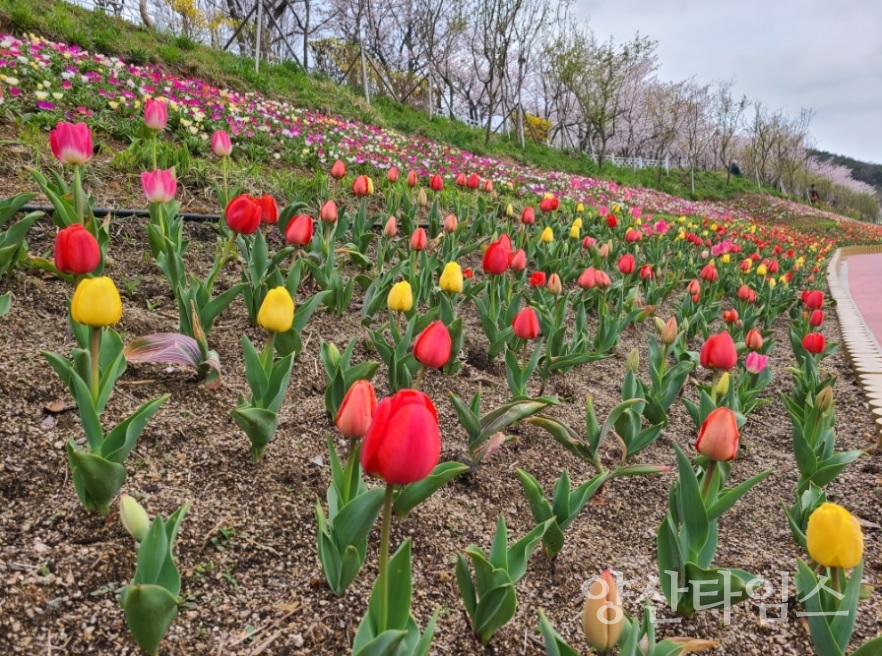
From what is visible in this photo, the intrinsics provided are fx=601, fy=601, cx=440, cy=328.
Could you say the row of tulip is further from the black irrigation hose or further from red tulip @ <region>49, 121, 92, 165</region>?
the black irrigation hose

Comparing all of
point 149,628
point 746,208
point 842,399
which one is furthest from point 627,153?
point 149,628

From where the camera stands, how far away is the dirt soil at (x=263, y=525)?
1.13 meters

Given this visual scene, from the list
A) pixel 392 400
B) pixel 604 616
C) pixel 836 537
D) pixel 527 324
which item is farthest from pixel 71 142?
pixel 836 537

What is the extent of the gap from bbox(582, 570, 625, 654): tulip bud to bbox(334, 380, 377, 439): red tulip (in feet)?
1.48

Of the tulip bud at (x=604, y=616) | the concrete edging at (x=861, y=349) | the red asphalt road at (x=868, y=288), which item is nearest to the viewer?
the tulip bud at (x=604, y=616)

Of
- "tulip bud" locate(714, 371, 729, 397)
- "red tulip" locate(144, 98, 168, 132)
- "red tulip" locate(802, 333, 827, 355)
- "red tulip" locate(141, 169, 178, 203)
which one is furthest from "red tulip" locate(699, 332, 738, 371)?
"red tulip" locate(144, 98, 168, 132)

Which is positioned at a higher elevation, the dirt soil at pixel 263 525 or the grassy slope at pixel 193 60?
the grassy slope at pixel 193 60

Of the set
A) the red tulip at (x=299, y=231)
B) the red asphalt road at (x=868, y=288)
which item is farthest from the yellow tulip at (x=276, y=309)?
the red asphalt road at (x=868, y=288)

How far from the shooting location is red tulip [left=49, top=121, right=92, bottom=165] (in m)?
2.03

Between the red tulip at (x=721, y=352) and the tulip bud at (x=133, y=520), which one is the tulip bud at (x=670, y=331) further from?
the tulip bud at (x=133, y=520)

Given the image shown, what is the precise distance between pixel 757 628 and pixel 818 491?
1.59 ft

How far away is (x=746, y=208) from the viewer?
80.4 ft

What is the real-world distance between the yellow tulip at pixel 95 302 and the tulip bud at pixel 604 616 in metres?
1.06

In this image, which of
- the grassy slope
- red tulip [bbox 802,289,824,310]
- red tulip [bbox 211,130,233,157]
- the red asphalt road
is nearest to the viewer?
red tulip [bbox 211,130,233,157]
